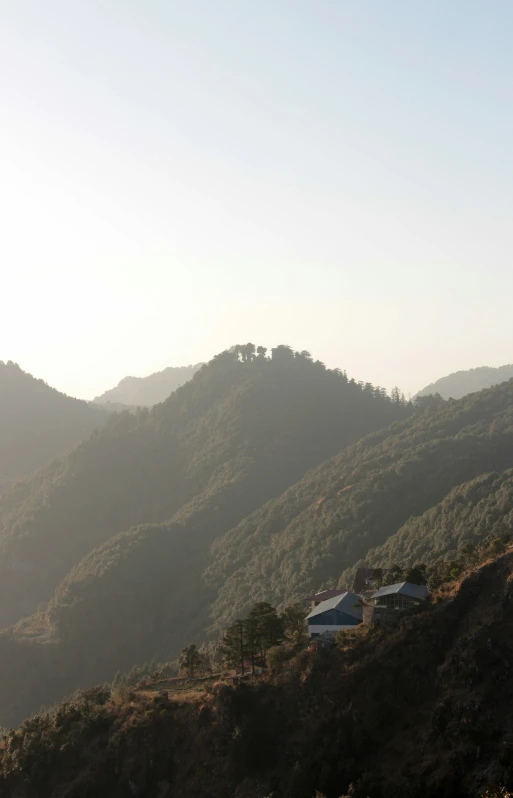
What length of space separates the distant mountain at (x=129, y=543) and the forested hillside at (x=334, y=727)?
74732 mm

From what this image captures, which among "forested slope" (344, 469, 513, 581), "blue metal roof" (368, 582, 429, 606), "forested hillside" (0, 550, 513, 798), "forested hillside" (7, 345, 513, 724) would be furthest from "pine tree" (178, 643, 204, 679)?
"forested hillside" (7, 345, 513, 724)

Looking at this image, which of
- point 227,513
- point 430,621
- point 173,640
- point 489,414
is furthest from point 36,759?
point 489,414

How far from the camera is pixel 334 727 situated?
47.0 m

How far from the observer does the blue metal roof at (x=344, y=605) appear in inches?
2208

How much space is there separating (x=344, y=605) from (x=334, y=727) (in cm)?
1080

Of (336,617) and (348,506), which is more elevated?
(348,506)

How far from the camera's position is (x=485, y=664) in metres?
45.7

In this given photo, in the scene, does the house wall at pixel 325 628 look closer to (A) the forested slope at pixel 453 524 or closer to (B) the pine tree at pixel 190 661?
(B) the pine tree at pixel 190 661

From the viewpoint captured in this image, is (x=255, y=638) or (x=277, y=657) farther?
(x=255, y=638)

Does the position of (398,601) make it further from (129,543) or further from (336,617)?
(129,543)

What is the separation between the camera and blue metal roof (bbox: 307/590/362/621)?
5609cm

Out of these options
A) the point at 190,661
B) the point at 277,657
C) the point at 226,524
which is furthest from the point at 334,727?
the point at 226,524

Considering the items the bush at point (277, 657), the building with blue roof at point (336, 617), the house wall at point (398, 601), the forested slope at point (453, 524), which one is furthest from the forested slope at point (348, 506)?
the bush at point (277, 657)

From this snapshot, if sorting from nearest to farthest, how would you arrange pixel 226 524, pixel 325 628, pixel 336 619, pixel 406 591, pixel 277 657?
pixel 277 657 → pixel 406 591 → pixel 336 619 → pixel 325 628 → pixel 226 524
